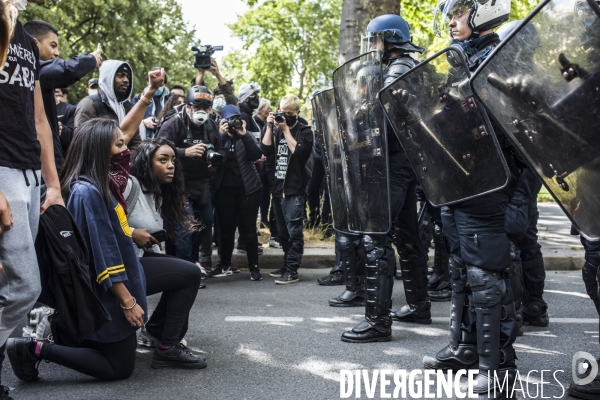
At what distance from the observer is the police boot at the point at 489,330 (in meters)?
3.44

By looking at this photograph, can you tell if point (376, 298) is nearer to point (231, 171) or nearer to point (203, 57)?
point (231, 171)

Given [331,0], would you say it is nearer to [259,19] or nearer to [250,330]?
[259,19]

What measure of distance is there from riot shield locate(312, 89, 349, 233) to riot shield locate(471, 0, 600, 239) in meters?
1.83

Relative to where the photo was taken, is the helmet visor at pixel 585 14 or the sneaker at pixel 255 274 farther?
the sneaker at pixel 255 274

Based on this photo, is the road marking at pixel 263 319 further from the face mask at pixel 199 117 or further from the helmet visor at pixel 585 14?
the helmet visor at pixel 585 14

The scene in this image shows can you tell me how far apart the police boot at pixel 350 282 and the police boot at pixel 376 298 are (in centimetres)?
123

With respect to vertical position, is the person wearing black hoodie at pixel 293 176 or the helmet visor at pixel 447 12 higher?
the helmet visor at pixel 447 12

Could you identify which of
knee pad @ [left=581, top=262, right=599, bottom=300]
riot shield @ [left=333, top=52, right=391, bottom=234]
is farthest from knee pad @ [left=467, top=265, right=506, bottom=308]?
riot shield @ [left=333, top=52, right=391, bottom=234]

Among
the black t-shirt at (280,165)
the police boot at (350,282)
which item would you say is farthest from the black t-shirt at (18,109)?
the black t-shirt at (280,165)

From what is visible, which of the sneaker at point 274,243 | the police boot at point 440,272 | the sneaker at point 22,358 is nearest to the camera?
the sneaker at point 22,358

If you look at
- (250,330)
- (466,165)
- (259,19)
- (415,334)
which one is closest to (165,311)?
(250,330)

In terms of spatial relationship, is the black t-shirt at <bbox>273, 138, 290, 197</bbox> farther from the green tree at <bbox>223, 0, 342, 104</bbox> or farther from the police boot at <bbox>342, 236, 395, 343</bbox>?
the green tree at <bbox>223, 0, 342, 104</bbox>

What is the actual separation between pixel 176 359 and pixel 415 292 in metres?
1.91

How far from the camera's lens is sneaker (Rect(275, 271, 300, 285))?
7.01 meters
